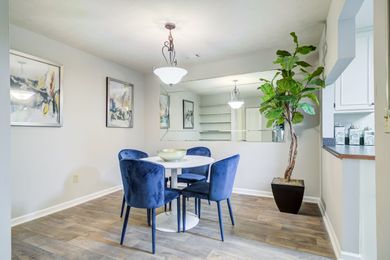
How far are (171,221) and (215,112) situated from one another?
2356mm

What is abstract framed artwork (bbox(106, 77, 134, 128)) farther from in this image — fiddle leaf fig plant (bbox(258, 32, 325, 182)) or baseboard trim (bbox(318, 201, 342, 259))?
baseboard trim (bbox(318, 201, 342, 259))

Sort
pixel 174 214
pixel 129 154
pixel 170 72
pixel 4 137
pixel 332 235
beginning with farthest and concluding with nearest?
pixel 129 154
pixel 174 214
pixel 170 72
pixel 332 235
pixel 4 137

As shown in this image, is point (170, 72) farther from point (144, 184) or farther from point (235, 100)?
point (235, 100)

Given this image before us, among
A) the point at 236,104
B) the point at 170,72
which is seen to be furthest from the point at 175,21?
the point at 236,104

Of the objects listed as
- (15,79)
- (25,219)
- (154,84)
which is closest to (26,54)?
(15,79)

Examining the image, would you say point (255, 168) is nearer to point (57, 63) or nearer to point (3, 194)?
point (3, 194)

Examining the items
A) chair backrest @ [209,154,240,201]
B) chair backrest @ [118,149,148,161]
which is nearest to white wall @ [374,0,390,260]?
chair backrest @ [209,154,240,201]

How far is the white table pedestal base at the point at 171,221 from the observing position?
2.46 m

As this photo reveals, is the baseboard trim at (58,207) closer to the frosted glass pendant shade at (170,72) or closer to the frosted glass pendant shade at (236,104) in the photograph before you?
the frosted glass pendant shade at (170,72)

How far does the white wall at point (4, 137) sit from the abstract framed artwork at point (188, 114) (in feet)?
10.9

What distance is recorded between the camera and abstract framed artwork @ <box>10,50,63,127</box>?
2.56 meters

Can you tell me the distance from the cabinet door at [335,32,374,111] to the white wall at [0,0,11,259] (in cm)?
332

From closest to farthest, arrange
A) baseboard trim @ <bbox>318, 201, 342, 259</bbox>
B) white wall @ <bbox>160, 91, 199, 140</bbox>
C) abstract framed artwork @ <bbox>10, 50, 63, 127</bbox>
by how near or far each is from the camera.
Answer: baseboard trim @ <bbox>318, 201, 342, 259</bbox> < abstract framed artwork @ <bbox>10, 50, 63, 127</bbox> < white wall @ <bbox>160, 91, 199, 140</bbox>

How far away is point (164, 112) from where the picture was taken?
465 centimetres
